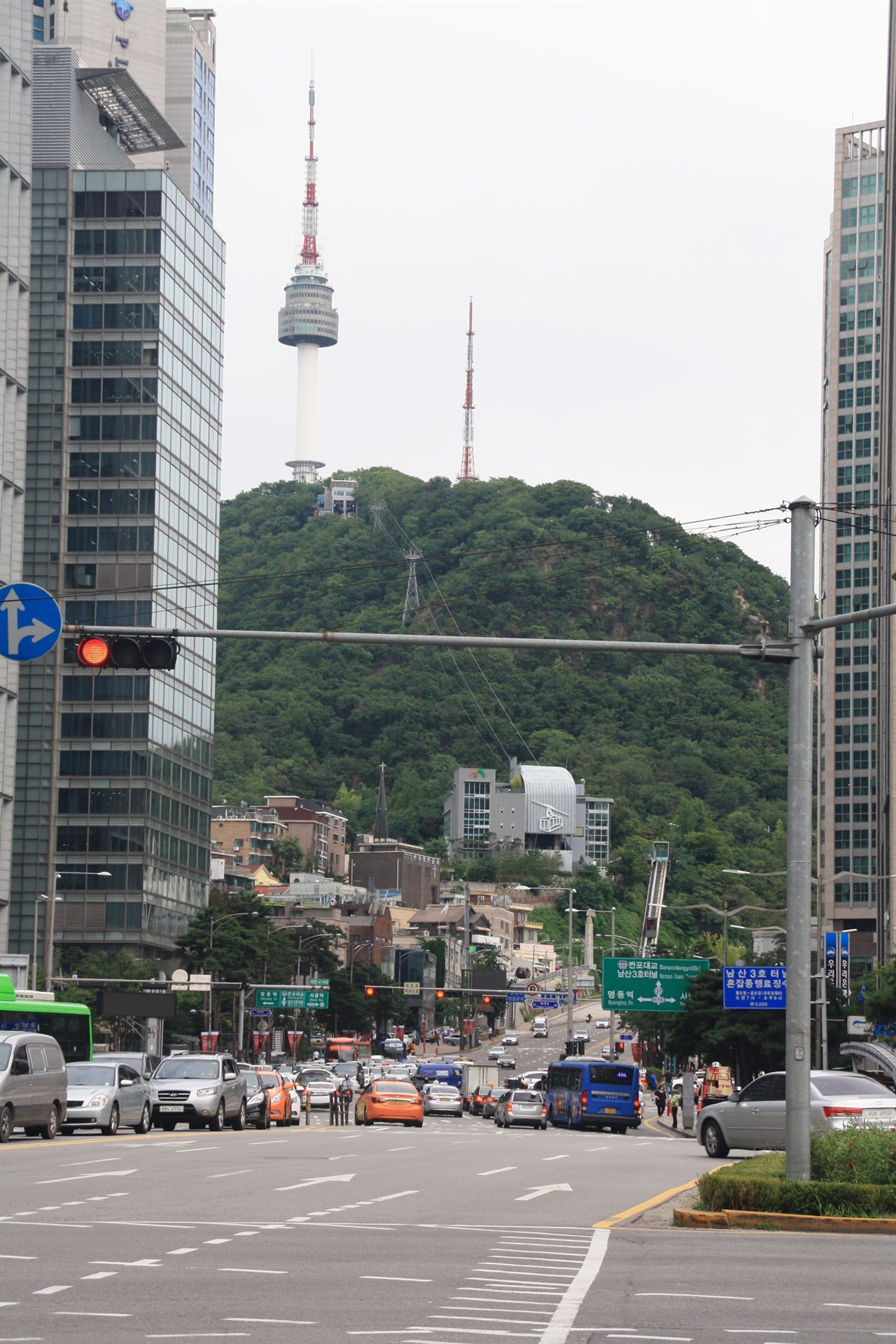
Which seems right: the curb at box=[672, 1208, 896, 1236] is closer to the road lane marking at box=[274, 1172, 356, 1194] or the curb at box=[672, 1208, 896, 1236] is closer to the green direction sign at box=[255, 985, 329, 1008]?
the road lane marking at box=[274, 1172, 356, 1194]

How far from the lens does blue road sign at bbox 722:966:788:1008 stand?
54438mm

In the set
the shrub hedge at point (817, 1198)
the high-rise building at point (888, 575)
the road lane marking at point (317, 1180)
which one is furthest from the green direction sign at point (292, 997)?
the shrub hedge at point (817, 1198)

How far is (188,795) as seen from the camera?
10656cm

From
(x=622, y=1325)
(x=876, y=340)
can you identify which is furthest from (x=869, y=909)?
(x=622, y=1325)

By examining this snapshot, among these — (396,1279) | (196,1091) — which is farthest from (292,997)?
(396,1279)

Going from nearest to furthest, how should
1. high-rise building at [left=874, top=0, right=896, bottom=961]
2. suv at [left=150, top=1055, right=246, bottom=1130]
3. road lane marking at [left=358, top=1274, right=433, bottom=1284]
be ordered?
road lane marking at [left=358, top=1274, right=433, bottom=1284] < suv at [left=150, top=1055, right=246, bottom=1130] < high-rise building at [left=874, top=0, right=896, bottom=961]

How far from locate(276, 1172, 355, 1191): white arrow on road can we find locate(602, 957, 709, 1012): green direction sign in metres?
43.1

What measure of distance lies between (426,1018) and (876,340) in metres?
83.5

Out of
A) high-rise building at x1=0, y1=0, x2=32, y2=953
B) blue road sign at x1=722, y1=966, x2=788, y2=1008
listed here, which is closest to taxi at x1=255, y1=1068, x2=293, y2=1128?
blue road sign at x1=722, y1=966, x2=788, y2=1008

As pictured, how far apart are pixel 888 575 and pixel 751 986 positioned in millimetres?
55449

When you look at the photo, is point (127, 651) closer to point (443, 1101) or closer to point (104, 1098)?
point (104, 1098)

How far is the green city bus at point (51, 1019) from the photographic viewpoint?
3766 cm

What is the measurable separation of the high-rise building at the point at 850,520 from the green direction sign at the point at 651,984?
2920 inches

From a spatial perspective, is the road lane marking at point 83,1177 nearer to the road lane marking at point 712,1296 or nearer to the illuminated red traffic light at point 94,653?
the illuminated red traffic light at point 94,653
